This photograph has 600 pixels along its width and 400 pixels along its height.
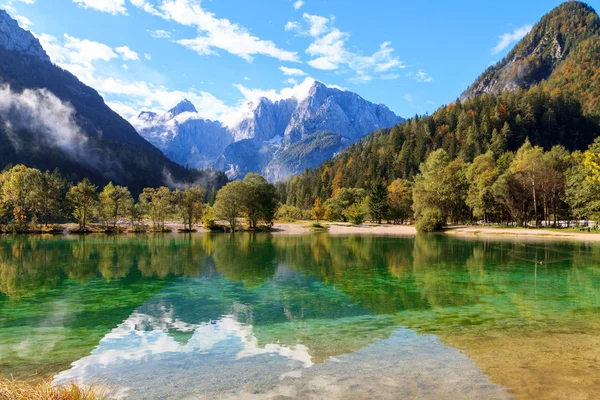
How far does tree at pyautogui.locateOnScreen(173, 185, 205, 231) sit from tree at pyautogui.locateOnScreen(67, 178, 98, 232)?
1839 cm

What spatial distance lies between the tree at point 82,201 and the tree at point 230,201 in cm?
2824

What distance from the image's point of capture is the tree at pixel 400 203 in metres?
128

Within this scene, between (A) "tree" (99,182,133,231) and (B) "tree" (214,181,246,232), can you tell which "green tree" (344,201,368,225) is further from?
(A) "tree" (99,182,133,231)

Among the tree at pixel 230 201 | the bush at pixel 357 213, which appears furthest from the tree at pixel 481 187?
the tree at pixel 230 201

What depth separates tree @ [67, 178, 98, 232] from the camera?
87125mm

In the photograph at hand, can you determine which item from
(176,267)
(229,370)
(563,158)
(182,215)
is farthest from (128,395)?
(563,158)

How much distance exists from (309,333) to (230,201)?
84379 millimetres

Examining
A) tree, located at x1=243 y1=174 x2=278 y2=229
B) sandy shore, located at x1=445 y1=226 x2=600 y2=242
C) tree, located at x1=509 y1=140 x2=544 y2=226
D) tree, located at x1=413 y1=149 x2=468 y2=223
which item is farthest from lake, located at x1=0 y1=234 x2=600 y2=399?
tree, located at x1=243 y1=174 x2=278 y2=229

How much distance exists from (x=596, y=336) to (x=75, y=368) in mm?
15852

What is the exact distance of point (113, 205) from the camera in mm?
92000

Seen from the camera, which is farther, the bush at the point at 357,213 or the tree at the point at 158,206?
the bush at the point at 357,213

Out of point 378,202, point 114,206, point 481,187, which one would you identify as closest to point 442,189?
point 481,187

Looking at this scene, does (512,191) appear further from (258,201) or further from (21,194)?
(21,194)

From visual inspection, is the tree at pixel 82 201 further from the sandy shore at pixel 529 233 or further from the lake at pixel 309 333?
the sandy shore at pixel 529 233
